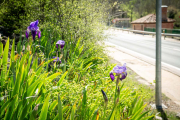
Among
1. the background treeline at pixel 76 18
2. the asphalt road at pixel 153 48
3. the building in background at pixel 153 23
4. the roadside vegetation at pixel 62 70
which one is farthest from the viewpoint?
the building in background at pixel 153 23

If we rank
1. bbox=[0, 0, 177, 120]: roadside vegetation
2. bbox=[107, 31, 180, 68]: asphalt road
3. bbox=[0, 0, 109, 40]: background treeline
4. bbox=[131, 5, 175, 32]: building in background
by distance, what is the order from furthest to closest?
bbox=[131, 5, 175, 32]: building in background, bbox=[107, 31, 180, 68]: asphalt road, bbox=[0, 0, 109, 40]: background treeline, bbox=[0, 0, 177, 120]: roadside vegetation

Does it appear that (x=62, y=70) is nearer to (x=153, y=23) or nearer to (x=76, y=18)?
(x=76, y=18)

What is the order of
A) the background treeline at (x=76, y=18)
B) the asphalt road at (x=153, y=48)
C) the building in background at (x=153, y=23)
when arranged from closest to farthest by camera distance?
the background treeline at (x=76, y=18), the asphalt road at (x=153, y=48), the building in background at (x=153, y=23)

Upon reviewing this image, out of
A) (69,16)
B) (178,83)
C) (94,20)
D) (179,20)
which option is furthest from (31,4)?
(179,20)

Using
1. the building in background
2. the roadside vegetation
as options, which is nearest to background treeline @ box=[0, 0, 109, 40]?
the roadside vegetation

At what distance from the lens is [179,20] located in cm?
4209

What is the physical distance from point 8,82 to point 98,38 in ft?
11.1

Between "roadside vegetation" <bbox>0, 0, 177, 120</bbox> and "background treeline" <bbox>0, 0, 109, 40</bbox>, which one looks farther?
"background treeline" <bbox>0, 0, 109, 40</bbox>

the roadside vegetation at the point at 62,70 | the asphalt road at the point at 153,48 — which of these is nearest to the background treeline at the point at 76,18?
the roadside vegetation at the point at 62,70

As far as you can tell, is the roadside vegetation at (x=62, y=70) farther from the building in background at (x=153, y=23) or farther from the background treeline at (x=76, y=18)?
the building in background at (x=153, y=23)

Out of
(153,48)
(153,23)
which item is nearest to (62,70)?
(153,48)

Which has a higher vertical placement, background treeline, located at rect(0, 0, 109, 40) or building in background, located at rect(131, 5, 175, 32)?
building in background, located at rect(131, 5, 175, 32)

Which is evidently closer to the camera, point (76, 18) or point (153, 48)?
point (76, 18)

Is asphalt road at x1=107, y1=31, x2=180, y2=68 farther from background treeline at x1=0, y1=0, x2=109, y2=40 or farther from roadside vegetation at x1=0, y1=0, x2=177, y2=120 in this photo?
roadside vegetation at x1=0, y1=0, x2=177, y2=120
